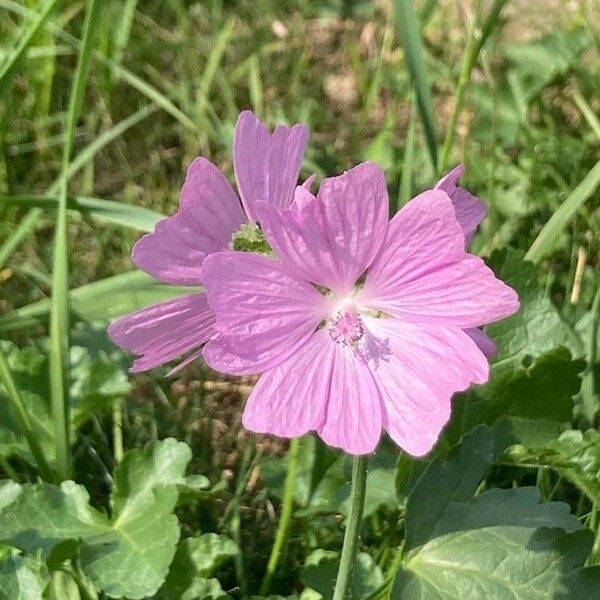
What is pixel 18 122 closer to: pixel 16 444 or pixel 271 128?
pixel 271 128

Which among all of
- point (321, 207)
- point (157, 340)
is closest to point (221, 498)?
point (157, 340)

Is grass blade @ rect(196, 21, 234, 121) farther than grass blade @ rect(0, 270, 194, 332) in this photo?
Yes

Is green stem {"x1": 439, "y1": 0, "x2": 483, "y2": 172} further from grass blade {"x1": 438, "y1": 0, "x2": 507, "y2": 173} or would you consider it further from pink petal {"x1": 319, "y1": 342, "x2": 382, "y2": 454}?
pink petal {"x1": 319, "y1": 342, "x2": 382, "y2": 454}

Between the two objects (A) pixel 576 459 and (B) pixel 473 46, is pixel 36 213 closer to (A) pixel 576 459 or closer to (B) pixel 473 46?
(B) pixel 473 46

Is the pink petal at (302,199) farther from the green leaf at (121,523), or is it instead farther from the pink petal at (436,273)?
the green leaf at (121,523)

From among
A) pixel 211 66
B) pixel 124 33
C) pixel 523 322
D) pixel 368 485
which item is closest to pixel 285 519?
pixel 368 485

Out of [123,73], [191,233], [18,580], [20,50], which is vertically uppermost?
[123,73]

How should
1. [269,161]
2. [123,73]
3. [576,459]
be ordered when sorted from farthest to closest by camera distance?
[123,73] < [576,459] < [269,161]

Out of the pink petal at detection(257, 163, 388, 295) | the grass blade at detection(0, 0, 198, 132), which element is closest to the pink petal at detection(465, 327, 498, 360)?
the pink petal at detection(257, 163, 388, 295)
